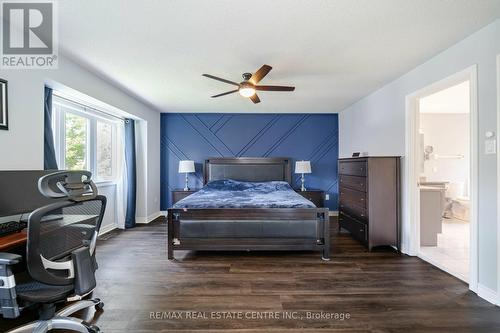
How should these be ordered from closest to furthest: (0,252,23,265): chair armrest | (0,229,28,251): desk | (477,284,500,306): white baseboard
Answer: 1. (0,252,23,265): chair armrest
2. (0,229,28,251): desk
3. (477,284,500,306): white baseboard

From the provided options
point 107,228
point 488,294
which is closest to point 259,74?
point 488,294

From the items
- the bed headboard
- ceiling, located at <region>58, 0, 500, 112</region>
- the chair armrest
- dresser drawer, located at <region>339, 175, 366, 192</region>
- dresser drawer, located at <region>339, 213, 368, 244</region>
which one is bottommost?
dresser drawer, located at <region>339, 213, 368, 244</region>

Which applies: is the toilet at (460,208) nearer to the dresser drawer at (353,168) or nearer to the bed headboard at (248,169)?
the dresser drawer at (353,168)

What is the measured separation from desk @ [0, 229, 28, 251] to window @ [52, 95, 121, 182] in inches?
74.5

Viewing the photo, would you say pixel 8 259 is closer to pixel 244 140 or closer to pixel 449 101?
pixel 244 140

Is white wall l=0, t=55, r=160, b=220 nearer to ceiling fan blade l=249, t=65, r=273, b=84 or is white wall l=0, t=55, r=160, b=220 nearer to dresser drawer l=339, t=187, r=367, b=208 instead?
ceiling fan blade l=249, t=65, r=273, b=84

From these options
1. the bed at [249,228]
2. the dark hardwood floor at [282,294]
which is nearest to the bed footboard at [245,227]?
the bed at [249,228]

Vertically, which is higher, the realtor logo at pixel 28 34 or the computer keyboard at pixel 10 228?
the realtor logo at pixel 28 34

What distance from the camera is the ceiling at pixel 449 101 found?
13.0 feet

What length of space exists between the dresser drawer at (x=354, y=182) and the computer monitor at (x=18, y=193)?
3655 mm

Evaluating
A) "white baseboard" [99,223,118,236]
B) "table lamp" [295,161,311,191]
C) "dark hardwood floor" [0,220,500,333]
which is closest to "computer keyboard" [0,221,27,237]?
"dark hardwood floor" [0,220,500,333]

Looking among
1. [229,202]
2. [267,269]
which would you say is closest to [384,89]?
[229,202]

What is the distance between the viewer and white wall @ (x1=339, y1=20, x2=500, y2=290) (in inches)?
81.1

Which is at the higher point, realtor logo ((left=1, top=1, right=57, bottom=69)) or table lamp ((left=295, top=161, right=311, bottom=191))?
realtor logo ((left=1, top=1, right=57, bottom=69))
